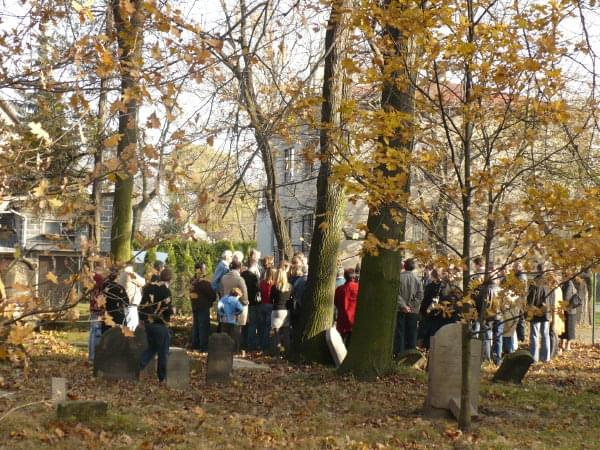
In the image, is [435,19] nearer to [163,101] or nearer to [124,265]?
[163,101]

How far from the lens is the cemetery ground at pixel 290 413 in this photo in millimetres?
9125

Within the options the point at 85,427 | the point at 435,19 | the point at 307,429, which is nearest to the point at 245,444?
the point at 307,429

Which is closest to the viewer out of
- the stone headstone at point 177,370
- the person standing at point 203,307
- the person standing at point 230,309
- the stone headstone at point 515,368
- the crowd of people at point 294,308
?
the stone headstone at point 177,370

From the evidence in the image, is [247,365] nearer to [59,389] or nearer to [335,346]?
[335,346]

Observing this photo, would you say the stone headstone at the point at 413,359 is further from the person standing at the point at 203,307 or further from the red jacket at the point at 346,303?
the person standing at the point at 203,307

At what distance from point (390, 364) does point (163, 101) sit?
8.07m

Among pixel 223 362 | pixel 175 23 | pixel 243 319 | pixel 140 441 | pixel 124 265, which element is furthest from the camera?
pixel 243 319

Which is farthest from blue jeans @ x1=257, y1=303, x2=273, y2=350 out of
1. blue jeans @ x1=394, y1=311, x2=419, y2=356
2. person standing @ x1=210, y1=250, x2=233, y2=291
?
blue jeans @ x1=394, y1=311, x2=419, y2=356

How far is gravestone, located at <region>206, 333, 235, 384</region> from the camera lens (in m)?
13.0

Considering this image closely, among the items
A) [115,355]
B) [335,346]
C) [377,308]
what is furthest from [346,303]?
[115,355]

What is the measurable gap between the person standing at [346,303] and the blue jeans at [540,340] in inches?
135

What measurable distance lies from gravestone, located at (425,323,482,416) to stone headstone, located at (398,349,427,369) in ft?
13.6

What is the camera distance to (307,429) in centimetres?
980

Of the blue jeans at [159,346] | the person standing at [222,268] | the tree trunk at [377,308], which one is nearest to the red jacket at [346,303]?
the person standing at [222,268]
